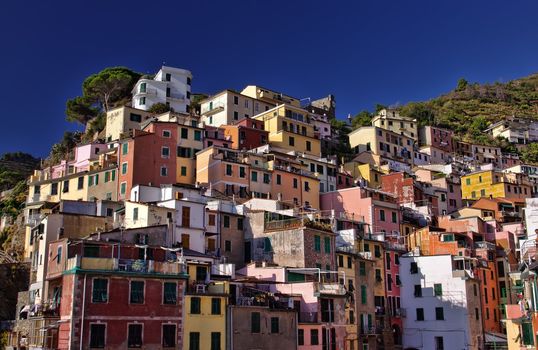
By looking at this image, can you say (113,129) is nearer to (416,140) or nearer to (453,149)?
(416,140)

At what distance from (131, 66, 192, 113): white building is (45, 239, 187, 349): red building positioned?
171 feet

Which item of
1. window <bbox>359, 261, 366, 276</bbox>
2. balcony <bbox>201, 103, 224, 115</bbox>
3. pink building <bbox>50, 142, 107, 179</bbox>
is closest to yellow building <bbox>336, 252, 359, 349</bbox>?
window <bbox>359, 261, 366, 276</bbox>

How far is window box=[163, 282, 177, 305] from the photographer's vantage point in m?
38.0

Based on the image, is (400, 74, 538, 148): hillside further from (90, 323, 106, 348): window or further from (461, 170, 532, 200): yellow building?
(90, 323, 106, 348): window

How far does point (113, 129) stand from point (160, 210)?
35.3 metres

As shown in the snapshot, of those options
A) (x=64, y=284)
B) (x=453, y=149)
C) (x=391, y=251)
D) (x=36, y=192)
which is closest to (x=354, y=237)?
(x=391, y=251)

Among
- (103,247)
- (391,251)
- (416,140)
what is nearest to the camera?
(103,247)

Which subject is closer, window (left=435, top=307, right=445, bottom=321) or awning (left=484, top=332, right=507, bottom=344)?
awning (left=484, top=332, right=507, bottom=344)

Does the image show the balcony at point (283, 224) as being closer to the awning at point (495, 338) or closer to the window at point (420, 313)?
the window at point (420, 313)

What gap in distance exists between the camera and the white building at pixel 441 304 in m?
56.5

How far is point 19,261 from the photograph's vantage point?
5953 centimetres

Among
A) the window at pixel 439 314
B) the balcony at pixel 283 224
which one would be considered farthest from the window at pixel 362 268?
the window at pixel 439 314

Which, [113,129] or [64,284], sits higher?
[113,129]

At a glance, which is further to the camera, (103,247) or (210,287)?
(210,287)
